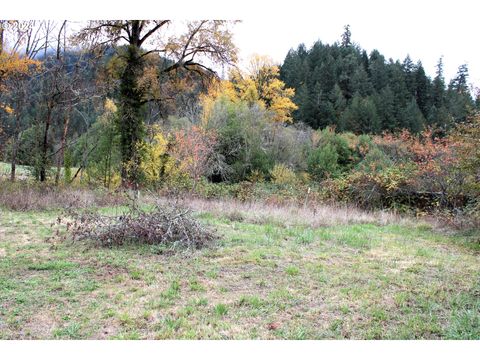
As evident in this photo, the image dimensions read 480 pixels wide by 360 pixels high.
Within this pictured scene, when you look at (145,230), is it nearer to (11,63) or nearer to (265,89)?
(11,63)

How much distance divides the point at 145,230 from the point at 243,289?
8.64ft

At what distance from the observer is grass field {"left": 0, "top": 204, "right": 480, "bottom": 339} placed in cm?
344

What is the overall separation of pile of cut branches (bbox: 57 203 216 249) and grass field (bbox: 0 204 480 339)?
10.3 inches

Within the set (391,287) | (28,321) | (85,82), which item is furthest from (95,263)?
(85,82)

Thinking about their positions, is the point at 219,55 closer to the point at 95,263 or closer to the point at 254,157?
the point at 254,157

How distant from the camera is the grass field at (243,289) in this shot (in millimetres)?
3436

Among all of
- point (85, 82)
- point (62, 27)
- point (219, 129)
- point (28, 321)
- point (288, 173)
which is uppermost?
point (62, 27)

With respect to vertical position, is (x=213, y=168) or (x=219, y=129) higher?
(x=219, y=129)

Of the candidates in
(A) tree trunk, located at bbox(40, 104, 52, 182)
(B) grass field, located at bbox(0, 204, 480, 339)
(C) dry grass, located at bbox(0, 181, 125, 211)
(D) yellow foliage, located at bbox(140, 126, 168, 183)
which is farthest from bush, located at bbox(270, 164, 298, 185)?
(B) grass field, located at bbox(0, 204, 480, 339)

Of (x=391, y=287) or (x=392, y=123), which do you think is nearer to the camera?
(x=391, y=287)

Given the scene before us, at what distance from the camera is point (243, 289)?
4531 mm

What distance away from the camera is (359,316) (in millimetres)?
3756

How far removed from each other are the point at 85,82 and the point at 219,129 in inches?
295

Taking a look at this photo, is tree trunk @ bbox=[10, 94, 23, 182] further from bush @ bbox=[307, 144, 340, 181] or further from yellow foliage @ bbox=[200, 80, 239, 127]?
bush @ bbox=[307, 144, 340, 181]
